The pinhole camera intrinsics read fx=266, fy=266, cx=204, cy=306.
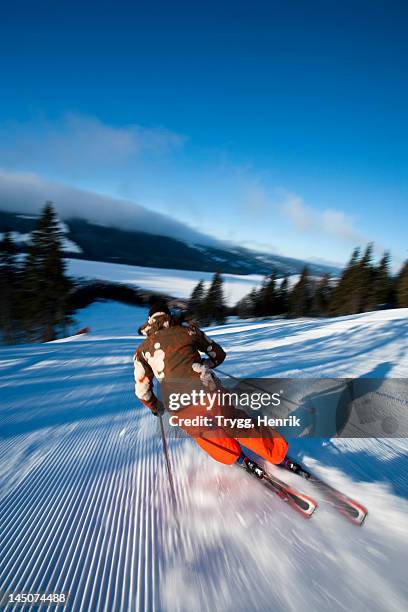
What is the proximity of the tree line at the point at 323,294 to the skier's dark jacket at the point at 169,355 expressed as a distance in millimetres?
39883

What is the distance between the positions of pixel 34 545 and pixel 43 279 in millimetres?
28661

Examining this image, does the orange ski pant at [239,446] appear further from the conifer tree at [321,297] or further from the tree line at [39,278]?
the conifer tree at [321,297]

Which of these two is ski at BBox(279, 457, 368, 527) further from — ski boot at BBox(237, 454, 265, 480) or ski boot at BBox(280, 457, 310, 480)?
ski boot at BBox(237, 454, 265, 480)

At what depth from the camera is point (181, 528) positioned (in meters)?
2.19

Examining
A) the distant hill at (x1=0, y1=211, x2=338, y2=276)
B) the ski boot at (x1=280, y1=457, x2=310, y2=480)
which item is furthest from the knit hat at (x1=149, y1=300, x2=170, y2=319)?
the distant hill at (x1=0, y1=211, x2=338, y2=276)

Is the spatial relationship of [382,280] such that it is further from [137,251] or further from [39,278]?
[137,251]

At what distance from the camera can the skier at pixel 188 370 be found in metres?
2.49

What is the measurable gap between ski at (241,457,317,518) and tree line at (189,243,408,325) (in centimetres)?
4016

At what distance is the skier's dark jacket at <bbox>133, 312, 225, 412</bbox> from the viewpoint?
267 cm

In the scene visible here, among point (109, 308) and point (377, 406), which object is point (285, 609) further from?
point (109, 308)

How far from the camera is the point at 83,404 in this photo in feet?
16.5

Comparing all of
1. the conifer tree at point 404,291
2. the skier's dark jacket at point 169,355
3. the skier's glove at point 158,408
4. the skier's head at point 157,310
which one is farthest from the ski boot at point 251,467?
the conifer tree at point 404,291

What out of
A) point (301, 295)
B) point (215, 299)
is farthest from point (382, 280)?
point (215, 299)

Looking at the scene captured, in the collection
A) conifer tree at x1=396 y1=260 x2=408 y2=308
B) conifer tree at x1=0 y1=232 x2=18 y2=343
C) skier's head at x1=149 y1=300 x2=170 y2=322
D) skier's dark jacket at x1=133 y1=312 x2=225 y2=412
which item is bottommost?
conifer tree at x1=0 y1=232 x2=18 y2=343
